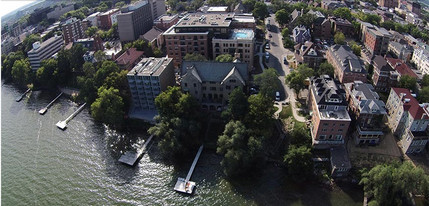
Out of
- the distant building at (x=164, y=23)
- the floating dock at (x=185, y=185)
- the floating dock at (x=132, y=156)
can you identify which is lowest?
the floating dock at (x=185, y=185)

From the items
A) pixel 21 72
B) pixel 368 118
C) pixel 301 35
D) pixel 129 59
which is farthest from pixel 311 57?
pixel 21 72

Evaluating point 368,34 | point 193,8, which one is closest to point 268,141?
point 368,34

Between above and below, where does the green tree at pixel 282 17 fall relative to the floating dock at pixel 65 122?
above

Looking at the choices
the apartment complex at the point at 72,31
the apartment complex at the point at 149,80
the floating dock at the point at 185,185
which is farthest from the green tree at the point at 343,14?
the apartment complex at the point at 72,31

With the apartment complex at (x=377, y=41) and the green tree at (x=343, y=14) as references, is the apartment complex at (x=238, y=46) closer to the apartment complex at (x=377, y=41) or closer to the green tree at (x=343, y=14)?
the apartment complex at (x=377, y=41)

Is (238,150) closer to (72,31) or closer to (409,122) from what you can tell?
(409,122)

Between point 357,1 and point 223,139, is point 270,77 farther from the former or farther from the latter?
point 357,1

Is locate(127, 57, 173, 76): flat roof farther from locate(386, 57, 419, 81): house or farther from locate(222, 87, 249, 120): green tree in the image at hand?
locate(386, 57, 419, 81): house
